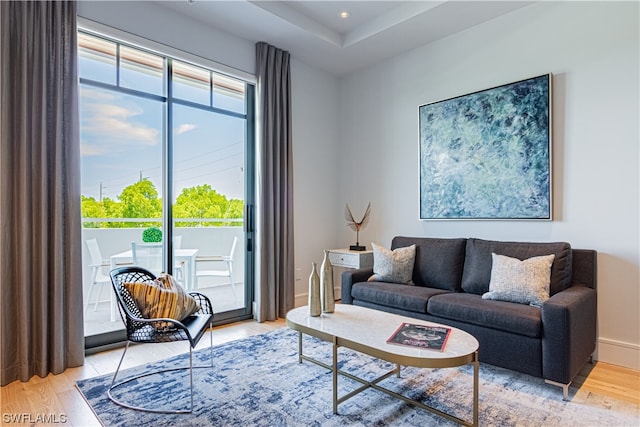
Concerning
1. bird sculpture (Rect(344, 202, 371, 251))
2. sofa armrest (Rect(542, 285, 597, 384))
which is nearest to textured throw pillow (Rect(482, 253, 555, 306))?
sofa armrest (Rect(542, 285, 597, 384))

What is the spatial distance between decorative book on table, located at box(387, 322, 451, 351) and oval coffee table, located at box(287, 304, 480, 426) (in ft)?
0.11

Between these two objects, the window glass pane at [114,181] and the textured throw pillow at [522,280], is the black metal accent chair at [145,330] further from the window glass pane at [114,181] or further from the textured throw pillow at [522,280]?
the textured throw pillow at [522,280]

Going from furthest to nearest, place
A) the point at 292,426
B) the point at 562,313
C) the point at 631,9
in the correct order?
the point at 631,9 < the point at 562,313 < the point at 292,426

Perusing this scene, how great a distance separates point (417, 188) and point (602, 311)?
1966mm

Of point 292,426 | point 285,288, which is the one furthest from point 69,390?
point 285,288

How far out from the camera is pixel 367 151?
15.3 feet

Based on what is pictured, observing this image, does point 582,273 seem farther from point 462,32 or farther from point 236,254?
point 236,254

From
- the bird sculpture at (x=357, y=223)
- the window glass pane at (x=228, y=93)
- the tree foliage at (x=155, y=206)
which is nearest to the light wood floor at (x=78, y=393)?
the tree foliage at (x=155, y=206)

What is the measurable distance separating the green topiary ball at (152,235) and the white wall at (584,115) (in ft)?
9.00

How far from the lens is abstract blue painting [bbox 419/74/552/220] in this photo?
126 inches

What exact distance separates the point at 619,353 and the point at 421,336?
73.7 inches

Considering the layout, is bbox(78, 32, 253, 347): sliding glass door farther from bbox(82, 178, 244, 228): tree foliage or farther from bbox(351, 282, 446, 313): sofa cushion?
bbox(351, 282, 446, 313): sofa cushion

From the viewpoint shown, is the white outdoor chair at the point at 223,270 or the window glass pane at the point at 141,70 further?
the white outdoor chair at the point at 223,270

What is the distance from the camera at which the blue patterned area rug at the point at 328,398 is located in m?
2.03
